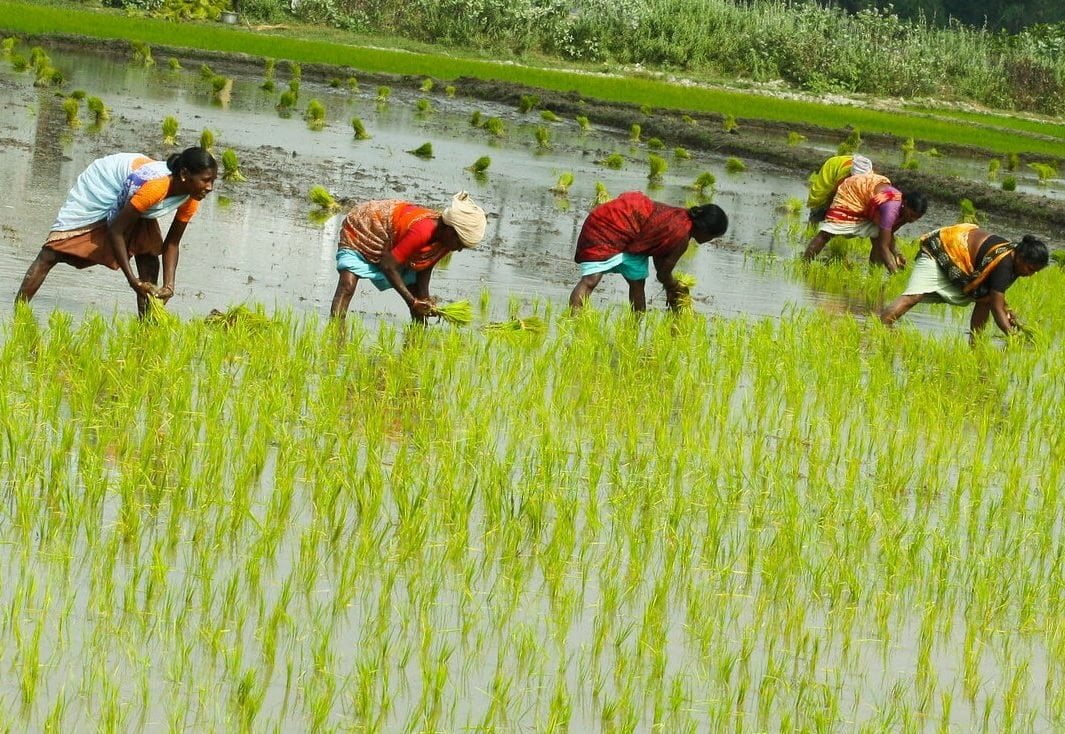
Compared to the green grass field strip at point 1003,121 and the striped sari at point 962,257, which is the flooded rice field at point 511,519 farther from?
the green grass field strip at point 1003,121

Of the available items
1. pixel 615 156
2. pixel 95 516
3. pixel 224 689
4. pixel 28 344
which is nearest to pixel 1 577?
pixel 95 516

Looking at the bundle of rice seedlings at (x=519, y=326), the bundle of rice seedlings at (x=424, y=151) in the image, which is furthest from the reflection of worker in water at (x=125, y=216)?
the bundle of rice seedlings at (x=424, y=151)

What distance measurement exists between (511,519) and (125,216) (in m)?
2.32

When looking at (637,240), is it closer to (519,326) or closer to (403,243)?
(519,326)

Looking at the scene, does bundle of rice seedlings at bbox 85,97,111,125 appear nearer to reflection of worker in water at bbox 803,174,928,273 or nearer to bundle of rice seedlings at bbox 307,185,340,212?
bundle of rice seedlings at bbox 307,185,340,212

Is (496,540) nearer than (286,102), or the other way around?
(496,540)

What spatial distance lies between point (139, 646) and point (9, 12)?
2036 centimetres

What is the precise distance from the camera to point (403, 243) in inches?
250

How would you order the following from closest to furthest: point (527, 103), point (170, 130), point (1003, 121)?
point (170, 130)
point (527, 103)
point (1003, 121)

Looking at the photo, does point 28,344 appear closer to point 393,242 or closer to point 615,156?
point 393,242

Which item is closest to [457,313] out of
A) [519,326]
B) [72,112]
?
[519,326]

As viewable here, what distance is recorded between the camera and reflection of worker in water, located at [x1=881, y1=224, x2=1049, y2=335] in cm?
744

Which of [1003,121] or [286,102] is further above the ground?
[1003,121]

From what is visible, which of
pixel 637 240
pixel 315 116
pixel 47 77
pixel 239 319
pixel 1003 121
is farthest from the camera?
pixel 1003 121
